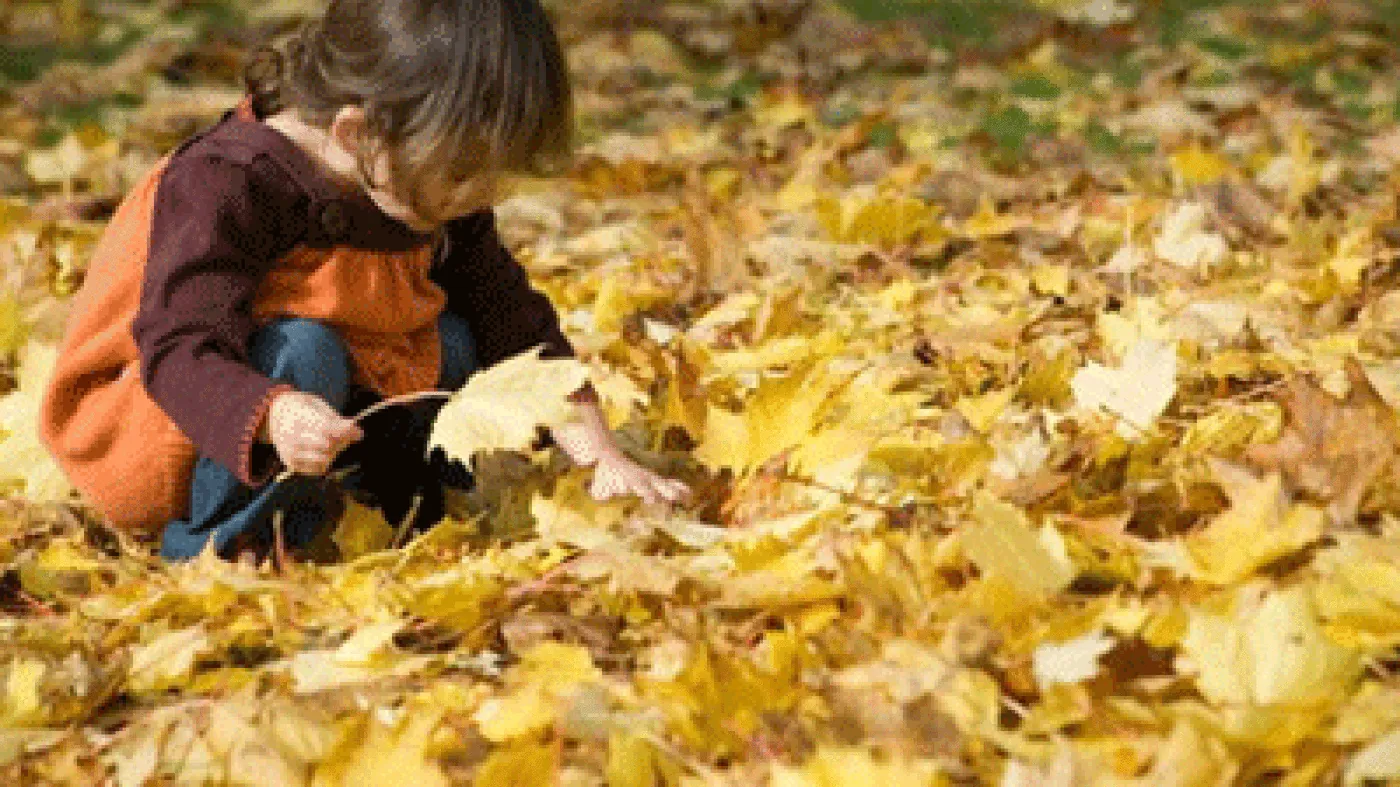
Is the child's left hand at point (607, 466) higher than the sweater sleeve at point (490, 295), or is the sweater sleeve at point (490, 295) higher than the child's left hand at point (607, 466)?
the sweater sleeve at point (490, 295)

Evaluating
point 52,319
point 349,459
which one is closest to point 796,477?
point 349,459

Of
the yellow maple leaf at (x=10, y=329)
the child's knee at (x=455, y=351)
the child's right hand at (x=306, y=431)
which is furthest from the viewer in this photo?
the yellow maple leaf at (x=10, y=329)

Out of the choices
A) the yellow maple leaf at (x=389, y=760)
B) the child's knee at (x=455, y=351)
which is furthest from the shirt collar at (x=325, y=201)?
the yellow maple leaf at (x=389, y=760)

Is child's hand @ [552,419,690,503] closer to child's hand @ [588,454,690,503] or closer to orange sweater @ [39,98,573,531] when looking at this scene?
child's hand @ [588,454,690,503]

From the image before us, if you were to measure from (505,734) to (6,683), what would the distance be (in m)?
0.44

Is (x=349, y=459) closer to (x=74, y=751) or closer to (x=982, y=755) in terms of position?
(x=74, y=751)

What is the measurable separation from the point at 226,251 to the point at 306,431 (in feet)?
0.82

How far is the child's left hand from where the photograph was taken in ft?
6.50

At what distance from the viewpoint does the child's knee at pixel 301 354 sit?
194 centimetres

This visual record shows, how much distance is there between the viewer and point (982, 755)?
1345mm

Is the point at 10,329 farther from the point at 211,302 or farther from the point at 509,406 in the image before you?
the point at 509,406

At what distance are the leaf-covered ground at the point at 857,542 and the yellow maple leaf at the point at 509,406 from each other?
0.13 m

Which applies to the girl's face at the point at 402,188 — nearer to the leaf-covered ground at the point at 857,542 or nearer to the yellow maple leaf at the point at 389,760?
the leaf-covered ground at the point at 857,542

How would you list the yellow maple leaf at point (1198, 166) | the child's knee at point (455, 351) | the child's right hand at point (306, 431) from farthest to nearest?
the yellow maple leaf at point (1198, 166) < the child's knee at point (455, 351) < the child's right hand at point (306, 431)
